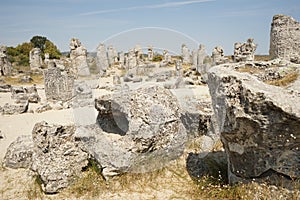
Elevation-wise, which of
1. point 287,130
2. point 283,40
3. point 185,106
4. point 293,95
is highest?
point 283,40

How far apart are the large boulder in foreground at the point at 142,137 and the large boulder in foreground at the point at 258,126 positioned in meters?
1.02

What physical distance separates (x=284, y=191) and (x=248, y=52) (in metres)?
14.7

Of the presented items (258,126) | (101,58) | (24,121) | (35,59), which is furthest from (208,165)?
(35,59)

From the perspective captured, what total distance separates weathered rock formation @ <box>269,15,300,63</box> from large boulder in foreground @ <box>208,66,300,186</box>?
1097 centimetres

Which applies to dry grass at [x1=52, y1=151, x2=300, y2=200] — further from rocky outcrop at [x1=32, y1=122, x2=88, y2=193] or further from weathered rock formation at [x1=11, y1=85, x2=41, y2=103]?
weathered rock formation at [x1=11, y1=85, x2=41, y2=103]

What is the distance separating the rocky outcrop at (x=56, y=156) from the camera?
406 cm

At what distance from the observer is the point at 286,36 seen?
12719 mm

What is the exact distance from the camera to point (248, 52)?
53.5 feet

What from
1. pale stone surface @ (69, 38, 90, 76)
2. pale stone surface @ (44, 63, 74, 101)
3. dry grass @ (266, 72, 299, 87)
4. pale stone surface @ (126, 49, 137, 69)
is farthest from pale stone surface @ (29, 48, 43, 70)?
dry grass @ (266, 72, 299, 87)

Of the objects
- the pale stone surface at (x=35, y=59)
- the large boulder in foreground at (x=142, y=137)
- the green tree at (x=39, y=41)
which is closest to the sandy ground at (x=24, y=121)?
the large boulder in foreground at (x=142, y=137)

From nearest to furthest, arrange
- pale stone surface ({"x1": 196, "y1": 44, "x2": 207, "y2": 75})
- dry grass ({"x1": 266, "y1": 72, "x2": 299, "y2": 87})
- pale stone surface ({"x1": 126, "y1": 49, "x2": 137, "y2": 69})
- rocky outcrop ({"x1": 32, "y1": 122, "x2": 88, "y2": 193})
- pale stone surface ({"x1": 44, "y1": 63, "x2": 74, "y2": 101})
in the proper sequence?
dry grass ({"x1": 266, "y1": 72, "x2": 299, "y2": 87}) < rocky outcrop ({"x1": 32, "y1": 122, "x2": 88, "y2": 193}) < pale stone surface ({"x1": 44, "y1": 63, "x2": 74, "y2": 101}) < pale stone surface ({"x1": 196, "y1": 44, "x2": 207, "y2": 75}) < pale stone surface ({"x1": 126, "y1": 49, "x2": 137, "y2": 69})

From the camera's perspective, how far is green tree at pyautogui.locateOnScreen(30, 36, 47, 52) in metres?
56.2

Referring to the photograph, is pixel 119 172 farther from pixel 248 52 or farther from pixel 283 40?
pixel 248 52

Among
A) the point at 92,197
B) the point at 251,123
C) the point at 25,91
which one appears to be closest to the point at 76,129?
the point at 92,197
